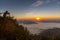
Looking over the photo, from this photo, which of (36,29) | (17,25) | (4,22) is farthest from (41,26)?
(4,22)

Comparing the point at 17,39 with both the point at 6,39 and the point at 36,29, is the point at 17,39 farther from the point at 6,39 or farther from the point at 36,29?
the point at 36,29

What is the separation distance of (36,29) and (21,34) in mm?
2207

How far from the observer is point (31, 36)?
8930 mm

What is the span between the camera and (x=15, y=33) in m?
8.53

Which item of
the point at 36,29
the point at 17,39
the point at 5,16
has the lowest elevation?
the point at 17,39

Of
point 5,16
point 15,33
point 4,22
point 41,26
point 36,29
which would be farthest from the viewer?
point 41,26

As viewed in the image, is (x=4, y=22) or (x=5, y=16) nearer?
(x=4, y=22)

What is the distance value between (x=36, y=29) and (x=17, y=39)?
2.78m

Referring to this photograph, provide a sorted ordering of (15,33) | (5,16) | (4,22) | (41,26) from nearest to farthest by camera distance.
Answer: (15,33), (4,22), (5,16), (41,26)

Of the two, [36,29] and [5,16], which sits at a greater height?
[5,16]

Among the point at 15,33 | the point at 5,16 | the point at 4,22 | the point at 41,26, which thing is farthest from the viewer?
the point at 41,26

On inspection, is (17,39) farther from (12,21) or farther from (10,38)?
(12,21)

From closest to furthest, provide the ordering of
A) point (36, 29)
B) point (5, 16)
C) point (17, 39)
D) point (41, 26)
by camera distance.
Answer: point (17, 39) < point (5, 16) < point (36, 29) < point (41, 26)

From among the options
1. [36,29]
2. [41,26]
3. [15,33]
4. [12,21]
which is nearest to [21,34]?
[15,33]
